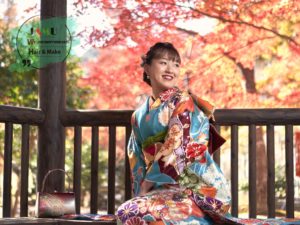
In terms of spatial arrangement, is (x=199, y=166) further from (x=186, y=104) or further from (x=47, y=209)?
(x=47, y=209)

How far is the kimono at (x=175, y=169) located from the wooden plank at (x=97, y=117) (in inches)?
28.7

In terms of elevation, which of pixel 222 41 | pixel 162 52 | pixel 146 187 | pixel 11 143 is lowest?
pixel 146 187

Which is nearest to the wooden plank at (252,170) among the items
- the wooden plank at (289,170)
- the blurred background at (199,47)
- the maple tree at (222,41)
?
the wooden plank at (289,170)

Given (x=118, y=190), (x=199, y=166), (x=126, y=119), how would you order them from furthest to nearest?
(x=118, y=190) < (x=126, y=119) < (x=199, y=166)

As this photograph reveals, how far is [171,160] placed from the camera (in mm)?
3285

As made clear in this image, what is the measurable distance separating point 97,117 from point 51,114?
1.21 ft

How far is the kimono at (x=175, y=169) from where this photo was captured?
3121 mm

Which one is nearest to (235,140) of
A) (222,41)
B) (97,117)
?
(97,117)

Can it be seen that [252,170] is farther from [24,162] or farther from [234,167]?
[24,162]

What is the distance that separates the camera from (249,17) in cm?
766

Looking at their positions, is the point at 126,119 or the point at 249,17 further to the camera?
the point at 249,17

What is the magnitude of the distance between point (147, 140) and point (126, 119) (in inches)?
33.4

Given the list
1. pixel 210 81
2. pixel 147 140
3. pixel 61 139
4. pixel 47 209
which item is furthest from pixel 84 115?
pixel 210 81

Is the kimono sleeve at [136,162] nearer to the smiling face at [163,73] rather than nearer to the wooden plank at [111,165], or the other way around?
the smiling face at [163,73]
